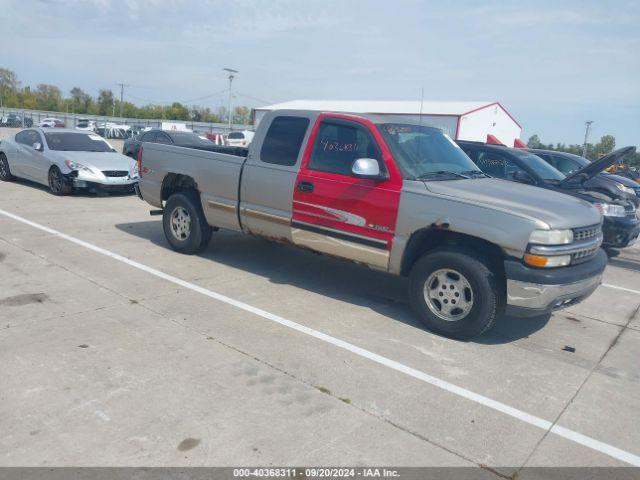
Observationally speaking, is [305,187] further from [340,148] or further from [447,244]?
[447,244]

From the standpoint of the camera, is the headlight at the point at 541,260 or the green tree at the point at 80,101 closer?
the headlight at the point at 541,260

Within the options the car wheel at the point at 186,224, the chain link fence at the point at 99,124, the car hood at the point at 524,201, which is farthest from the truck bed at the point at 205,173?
the chain link fence at the point at 99,124

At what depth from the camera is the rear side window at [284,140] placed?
6086mm

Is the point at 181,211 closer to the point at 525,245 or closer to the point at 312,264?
the point at 312,264

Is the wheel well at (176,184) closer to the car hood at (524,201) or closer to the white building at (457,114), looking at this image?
the car hood at (524,201)

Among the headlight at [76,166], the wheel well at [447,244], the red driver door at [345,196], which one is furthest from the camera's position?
the headlight at [76,166]

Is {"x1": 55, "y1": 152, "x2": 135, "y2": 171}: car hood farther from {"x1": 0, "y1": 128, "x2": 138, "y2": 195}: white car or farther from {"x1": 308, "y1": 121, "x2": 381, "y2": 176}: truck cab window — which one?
{"x1": 308, "y1": 121, "x2": 381, "y2": 176}: truck cab window

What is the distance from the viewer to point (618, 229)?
28.7 feet

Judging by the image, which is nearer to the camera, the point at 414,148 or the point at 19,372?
the point at 19,372

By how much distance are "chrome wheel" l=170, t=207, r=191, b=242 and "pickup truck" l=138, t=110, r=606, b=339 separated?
1.72ft

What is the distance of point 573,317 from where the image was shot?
6.12 metres

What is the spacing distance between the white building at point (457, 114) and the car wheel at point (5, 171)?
26.9 metres

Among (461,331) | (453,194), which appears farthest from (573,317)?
(453,194)

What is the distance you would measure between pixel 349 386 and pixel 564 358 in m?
2.15
